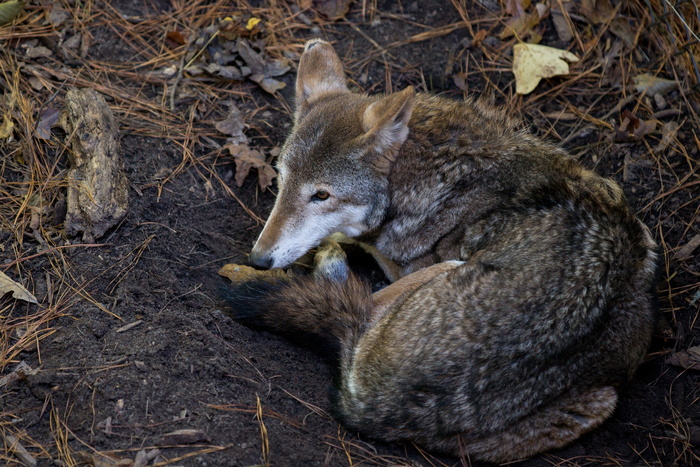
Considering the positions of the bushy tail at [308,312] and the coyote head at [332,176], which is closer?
the bushy tail at [308,312]

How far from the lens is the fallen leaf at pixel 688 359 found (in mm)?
4346

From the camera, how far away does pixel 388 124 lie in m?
4.46

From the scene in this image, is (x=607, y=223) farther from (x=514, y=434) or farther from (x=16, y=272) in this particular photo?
(x=16, y=272)

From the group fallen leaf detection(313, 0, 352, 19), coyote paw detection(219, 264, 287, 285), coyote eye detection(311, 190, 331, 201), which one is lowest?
coyote paw detection(219, 264, 287, 285)

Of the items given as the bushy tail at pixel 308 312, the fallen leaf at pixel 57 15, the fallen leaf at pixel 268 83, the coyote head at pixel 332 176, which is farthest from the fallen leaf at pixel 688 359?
the fallen leaf at pixel 57 15

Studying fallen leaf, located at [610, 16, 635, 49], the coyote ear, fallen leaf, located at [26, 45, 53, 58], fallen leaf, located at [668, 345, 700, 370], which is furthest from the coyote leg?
fallen leaf, located at [26, 45, 53, 58]

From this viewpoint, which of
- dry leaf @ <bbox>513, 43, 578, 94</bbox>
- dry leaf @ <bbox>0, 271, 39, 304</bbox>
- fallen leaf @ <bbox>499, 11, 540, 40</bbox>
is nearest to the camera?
dry leaf @ <bbox>0, 271, 39, 304</bbox>

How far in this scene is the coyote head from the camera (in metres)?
4.57

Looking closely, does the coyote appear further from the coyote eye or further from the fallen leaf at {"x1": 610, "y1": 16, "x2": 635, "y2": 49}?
the fallen leaf at {"x1": 610, "y1": 16, "x2": 635, "y2": 49}

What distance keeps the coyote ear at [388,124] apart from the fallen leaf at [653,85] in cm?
268

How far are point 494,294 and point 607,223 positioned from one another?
1.05 meters

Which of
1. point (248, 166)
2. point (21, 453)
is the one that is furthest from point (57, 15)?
point (21, 453)

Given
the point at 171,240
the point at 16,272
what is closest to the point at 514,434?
the point at 171,240

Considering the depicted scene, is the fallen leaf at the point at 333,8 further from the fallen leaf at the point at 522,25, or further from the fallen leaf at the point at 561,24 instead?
the fallen leaf at the point at 561,24
